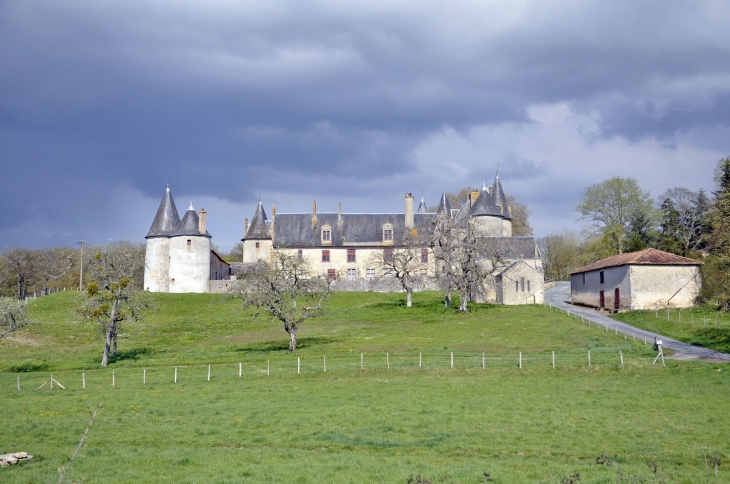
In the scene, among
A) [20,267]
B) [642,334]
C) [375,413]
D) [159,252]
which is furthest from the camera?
[20,267]

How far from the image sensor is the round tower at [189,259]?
76.6 m

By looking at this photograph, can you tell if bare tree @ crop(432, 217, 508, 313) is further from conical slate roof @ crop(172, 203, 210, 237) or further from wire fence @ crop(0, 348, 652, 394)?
conical slate roof @ crop(172, 203, 210, 237)

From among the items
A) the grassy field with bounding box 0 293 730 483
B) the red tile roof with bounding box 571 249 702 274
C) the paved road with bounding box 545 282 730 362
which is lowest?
the grassy field with bounding box 0 293 730 483

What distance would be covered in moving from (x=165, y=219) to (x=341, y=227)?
72.9 feet

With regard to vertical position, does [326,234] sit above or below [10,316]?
above

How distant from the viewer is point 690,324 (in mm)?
44562

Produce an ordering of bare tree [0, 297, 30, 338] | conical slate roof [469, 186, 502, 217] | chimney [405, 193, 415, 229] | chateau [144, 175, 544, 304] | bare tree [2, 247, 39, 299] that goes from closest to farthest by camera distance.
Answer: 1. bare tree [0, 297, 30, 338]
2. chateau [144, 175, 544, 304]
3. conical slate roof [469, 186, 502, 217]
4. chimney [405, 193, 415, 229]
5. bare tree [2, 247, 39, 299]

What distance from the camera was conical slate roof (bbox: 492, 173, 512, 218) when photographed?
83.7 m

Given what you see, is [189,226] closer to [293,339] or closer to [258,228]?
[258,228]

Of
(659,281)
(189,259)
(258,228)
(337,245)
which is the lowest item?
Result: (659,281)

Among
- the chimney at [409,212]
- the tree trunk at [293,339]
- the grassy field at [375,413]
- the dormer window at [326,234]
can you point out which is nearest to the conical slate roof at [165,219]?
the dormer window at [326,234]

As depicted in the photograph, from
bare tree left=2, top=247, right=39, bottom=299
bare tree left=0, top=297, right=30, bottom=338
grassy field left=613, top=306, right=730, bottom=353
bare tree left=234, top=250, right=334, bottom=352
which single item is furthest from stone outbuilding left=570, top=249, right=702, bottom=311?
bare tree left=2, top=247, right=39, bottom=299

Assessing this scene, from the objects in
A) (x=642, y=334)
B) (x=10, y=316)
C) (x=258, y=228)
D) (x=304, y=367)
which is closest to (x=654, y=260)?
(x=642, y=334)

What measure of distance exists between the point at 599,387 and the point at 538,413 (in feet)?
21.6
